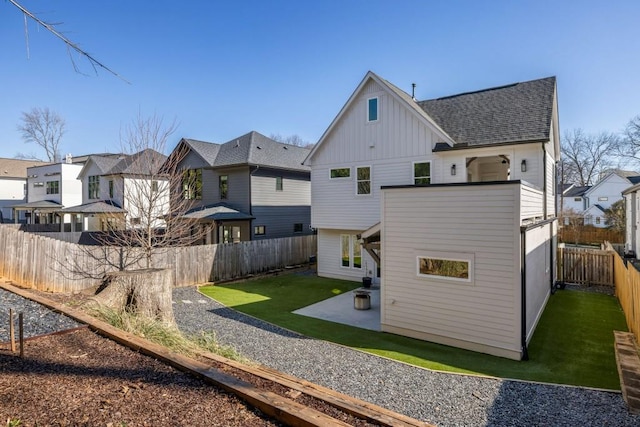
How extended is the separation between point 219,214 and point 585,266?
1809 cm

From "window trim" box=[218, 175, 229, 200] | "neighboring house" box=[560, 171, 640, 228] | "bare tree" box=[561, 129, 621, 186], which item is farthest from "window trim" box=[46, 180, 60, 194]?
"bare tree" box=[561, 129, 621, 186]

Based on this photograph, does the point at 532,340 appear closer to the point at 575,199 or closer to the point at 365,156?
the point at 365,156

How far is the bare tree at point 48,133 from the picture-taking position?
147ft

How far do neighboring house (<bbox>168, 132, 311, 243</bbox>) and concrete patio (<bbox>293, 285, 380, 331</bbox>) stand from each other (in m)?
9.38

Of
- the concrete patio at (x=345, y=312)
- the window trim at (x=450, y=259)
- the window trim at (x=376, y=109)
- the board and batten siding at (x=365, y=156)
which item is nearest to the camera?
the window trim at (x=450, y=259)

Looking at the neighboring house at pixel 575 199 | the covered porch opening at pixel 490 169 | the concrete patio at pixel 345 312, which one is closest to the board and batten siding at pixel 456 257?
the concrete patio at pixel 345 312

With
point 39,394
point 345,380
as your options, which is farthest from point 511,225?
point 39,394

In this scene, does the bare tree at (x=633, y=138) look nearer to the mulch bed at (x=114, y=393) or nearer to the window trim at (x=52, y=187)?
the mulch bed at (x=114, y=393)

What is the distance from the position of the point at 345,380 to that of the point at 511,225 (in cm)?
505

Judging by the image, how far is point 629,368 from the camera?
636 cm

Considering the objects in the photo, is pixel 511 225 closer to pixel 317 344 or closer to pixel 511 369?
pixel 511 369

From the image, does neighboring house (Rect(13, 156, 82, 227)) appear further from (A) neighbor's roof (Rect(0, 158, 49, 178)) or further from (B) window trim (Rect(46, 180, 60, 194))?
(A) neighbor's roof (Rect(0, 158, 49, 178))

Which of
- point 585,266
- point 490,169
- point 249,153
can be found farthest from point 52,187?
point 585,266

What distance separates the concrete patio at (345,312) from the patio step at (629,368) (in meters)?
5.20
